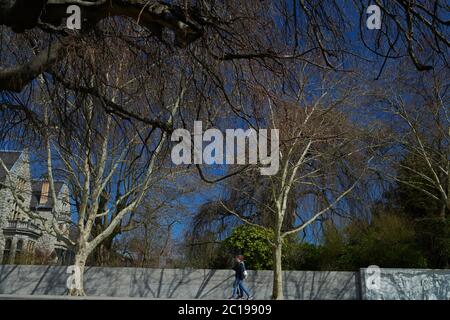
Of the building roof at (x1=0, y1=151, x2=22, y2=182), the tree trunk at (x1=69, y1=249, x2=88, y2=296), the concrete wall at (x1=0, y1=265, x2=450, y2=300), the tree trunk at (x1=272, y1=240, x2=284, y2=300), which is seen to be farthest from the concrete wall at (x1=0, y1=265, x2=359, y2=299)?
the building roof at (x1=0, y1=151, x2=22, y2=182)

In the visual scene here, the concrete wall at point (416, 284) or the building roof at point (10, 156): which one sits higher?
the building roof at point (10, 156)

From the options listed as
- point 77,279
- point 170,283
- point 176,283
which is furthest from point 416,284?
point 77,279

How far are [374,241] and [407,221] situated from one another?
244 cm

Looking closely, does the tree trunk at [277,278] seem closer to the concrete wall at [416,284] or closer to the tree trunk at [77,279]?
the concrete wall at [416,284]

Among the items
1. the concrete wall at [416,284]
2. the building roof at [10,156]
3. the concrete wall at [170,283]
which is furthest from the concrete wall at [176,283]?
the building roof at [10,156]

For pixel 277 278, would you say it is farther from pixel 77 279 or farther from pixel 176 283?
pixel 77 279

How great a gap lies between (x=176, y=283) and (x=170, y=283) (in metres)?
0.23

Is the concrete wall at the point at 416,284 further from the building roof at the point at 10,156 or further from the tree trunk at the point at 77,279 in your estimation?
the building roof at the point at 10,156

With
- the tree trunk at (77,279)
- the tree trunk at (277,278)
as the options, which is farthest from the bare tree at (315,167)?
the tree trunk at (77,279)

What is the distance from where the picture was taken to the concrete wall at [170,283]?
1797 cm

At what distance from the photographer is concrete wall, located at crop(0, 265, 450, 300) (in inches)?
706

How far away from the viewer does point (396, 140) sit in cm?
1786

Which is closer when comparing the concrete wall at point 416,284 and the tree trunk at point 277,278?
the tree trunk at point 277,278
